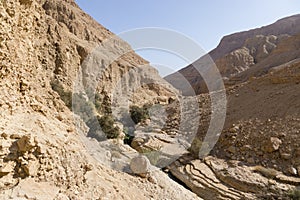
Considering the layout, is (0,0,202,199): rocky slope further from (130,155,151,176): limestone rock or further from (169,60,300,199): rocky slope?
(169,60,300,199): rocky slope

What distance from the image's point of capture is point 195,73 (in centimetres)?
4572

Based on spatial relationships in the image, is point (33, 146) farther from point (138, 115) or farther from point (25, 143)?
point (138, 115)

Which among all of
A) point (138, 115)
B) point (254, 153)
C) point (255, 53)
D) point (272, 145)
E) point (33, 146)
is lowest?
point (254, 153)

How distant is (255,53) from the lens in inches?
1555

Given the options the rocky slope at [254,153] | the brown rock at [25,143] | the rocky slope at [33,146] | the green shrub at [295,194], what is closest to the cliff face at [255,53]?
the rocky slope at [254,153]

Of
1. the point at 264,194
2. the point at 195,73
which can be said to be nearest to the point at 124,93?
the point at 264,194

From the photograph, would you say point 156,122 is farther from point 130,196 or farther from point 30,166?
point 30,166

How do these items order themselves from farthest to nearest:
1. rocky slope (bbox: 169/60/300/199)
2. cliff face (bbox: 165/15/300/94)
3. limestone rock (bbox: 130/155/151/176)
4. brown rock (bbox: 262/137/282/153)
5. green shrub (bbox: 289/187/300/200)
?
1. cliff face (bbox: 165/15/300/94)
2. brown rock (bbox: 262/137/282/153)
3. rocky slope (bbox: 169/60/300/199)
4. green shrub (bbox: 289/187/300/200)
5. limestone rock (bbox: 130/155/151/176)

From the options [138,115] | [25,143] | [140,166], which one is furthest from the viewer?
[138,115]

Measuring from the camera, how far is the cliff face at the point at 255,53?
28875mm

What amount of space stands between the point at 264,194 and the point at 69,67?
49.0 feet

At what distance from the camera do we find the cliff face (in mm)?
28875

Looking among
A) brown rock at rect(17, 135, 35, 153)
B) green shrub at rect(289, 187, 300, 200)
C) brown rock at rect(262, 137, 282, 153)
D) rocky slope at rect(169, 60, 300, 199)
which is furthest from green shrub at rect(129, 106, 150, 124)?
brown rock at rect(17, 135, 35, 153)

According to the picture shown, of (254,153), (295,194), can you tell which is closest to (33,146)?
(295,194)
